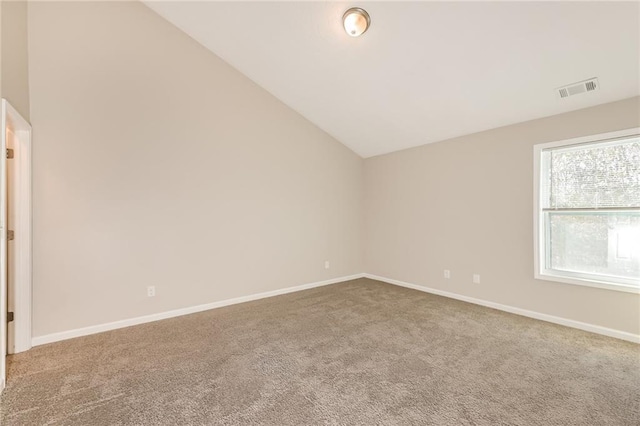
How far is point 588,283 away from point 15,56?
5.82 m

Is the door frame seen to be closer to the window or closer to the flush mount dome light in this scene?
the flush mount dome light

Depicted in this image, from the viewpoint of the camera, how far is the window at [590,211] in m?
2.77

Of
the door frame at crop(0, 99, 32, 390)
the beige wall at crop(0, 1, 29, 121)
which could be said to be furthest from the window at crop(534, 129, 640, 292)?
the door frame at crop(0, 99, 32, 390)

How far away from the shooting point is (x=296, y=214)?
4508mm

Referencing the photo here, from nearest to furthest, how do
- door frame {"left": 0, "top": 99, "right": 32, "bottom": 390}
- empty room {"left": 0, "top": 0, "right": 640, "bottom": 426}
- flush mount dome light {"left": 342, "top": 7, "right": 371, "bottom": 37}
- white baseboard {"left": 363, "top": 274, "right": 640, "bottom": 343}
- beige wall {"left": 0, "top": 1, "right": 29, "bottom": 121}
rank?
1. empty room {"left": 0, "top": 0, "right": 640, "bottom": 426}
2. beige wall {"left": 0, "top": 1, "right": 29, "bottom": 121}
3. door frame {"left": 0, "top": 99, "right": 32, "bottom": 390}
4. flush mount dome light {"left": 342, "top": 7, "right": 371, "bottom": 37}
5. white baseboard {"left": 363, "top": 274, "right": 640, "bottom": 343}

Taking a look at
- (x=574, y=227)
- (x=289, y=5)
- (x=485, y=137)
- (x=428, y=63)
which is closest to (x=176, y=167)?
(x=289, y=5)

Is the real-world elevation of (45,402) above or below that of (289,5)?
below

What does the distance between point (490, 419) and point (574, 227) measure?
2.57 metres

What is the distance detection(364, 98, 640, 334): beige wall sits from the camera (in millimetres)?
2916

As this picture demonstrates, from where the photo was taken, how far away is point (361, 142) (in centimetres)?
490

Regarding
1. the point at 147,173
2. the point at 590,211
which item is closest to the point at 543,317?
the point at 590,211

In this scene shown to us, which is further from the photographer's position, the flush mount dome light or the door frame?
the flush mount dome light

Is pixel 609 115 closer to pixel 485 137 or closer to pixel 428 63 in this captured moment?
pixel 485 137

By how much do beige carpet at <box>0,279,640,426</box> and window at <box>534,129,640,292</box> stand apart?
0.69 metres
